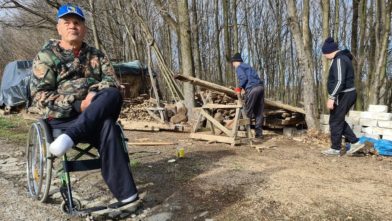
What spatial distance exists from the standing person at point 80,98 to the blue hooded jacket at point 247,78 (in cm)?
464

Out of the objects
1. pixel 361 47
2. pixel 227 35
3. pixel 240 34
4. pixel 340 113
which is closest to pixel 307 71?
pixel 340 113

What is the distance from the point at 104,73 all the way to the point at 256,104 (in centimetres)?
489

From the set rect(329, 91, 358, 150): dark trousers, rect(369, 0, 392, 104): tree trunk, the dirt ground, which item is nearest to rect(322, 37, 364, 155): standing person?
rect(329, 91, 358, 150): dark trousers

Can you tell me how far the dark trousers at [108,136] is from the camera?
293 centimetres

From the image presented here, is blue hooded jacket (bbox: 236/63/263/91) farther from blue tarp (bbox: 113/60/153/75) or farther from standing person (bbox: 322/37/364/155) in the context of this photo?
blue tarp (bbox: 113/60/153/75)

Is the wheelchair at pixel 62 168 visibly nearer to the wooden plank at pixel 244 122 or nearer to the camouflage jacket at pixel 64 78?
the camouflage jacket at pixel 64 78

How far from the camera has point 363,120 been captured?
7.79m

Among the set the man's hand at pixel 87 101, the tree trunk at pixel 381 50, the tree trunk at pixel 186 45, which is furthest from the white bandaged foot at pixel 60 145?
the tree trunk at pixel 381 50

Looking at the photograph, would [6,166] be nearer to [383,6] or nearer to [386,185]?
[386,185]

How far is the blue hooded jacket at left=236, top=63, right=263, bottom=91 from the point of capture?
306 inches

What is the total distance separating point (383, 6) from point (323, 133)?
19.3 ft

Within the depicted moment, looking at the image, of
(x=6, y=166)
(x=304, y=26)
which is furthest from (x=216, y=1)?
(x=6, y=166)

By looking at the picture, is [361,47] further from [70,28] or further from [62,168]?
[62,168]

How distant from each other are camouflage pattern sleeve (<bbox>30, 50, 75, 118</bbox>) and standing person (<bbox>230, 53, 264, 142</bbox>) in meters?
5.06
